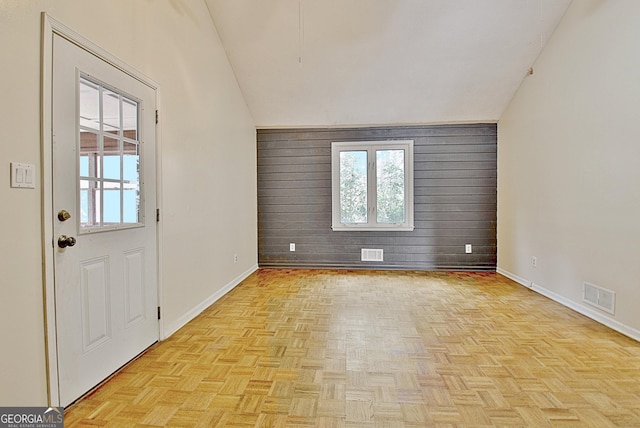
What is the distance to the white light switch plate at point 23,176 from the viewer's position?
1.40 meters

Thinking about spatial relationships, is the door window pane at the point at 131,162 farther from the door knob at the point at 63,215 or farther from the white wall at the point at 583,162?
the white wall at the point at 583,162

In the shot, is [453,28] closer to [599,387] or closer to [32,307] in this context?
[599,387]

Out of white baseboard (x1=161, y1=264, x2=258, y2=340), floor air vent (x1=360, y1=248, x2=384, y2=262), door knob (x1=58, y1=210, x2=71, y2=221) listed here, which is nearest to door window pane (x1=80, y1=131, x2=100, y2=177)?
door knob (x1=58, y1=210, x2=71, y2=221)

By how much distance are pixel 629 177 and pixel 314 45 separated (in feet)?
10.4

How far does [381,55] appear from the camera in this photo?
3.91 metres

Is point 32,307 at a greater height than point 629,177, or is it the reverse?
point 629,177

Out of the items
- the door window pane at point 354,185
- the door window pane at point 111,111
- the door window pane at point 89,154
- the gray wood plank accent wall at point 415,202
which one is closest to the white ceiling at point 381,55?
the gray wood plank accent wall at point 415,202

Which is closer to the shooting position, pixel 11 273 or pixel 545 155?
pixel 11 273

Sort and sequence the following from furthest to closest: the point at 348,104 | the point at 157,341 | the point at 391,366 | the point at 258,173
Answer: the point at 258,173 → the point at 348,104 → the point at 157,341 → the point at 391,366

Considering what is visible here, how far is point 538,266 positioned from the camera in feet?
12.5

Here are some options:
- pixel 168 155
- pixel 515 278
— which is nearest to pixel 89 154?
pixel 168 155

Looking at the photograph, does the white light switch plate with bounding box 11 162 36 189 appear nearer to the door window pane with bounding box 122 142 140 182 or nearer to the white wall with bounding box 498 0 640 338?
the door window pane with bounding box 122 142 140 182

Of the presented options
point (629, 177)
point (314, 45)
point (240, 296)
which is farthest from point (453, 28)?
point (240, 296)

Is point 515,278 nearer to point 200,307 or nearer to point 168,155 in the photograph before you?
point 200,307
